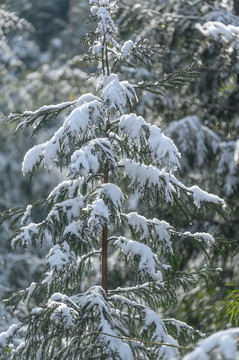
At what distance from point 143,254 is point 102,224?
407 millimetres

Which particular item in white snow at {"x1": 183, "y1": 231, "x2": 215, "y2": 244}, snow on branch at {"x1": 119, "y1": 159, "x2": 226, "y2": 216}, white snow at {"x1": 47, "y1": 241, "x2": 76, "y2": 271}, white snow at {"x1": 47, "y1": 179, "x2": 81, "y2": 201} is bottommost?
white snow at {"x1": 183, "y1": 231, "x2": 215, "y2": 244}

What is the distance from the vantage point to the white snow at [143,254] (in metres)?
3.32

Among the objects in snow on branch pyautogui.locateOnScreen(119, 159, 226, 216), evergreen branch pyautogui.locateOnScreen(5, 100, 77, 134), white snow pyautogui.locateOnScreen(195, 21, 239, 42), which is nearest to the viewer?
snow on branch pyautogui.locateOnScreen(119, 159, 226, 216)

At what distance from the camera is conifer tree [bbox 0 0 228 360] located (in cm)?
311

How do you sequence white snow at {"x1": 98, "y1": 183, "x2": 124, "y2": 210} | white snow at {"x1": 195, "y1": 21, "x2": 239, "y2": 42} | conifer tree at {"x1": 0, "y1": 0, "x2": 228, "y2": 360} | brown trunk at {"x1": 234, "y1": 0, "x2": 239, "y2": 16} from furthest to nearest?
brown trunk at {"x1": 234, "y1": 0, "x2": 239, "y2": 16}, white snow at {"x1": 195, "y1": 21, "x2": 239, "y2": 42}, white snow at {"x1": 98, "y1": 183, "x2": 124, "y2": 210}, conifer tree at {"x1": 0, "y1": 0, "x2": 228, "y2": 360}

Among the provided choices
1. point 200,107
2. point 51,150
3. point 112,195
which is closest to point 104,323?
point 112,195

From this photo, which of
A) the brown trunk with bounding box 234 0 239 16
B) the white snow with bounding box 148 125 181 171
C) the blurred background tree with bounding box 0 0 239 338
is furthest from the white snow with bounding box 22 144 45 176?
the brown trunk with bounding box 234 0 239 16

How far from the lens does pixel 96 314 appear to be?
3.21 m

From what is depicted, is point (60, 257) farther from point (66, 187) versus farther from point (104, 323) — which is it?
point (66, 187)

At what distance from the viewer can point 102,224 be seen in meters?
3.02

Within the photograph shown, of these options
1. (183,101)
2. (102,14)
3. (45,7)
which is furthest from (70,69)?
(102,14)

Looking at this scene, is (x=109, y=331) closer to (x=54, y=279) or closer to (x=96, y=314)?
(x=96, y=314)

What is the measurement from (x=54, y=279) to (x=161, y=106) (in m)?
4.10

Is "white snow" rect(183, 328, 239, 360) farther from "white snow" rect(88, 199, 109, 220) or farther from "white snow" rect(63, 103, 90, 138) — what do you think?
"white snow" rect(63, 103, 90, 138)
